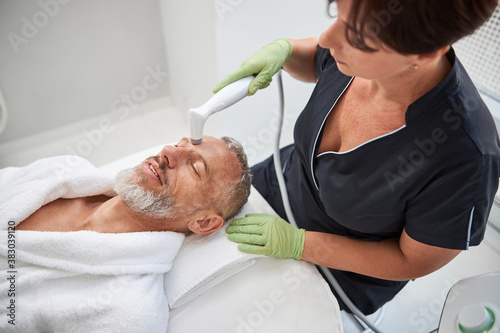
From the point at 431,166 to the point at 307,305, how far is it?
55cm

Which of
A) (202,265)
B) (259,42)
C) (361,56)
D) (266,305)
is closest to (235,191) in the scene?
(202,265)

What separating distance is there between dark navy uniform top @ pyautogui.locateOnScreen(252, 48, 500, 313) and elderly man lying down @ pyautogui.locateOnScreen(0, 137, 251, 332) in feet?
1.07

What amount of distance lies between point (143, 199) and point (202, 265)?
264 millimetres

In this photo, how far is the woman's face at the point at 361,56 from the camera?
677 millimetres

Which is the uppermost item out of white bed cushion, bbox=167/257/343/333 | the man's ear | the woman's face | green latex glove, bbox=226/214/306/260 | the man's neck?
the woman's face

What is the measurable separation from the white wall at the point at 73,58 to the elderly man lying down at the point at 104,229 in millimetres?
825

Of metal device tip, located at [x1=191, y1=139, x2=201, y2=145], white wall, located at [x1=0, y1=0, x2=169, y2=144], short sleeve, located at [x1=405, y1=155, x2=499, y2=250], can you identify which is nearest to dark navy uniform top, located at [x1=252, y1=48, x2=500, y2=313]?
short sleeve, located at [x1=405, y1=155, x2=499, y2=250]

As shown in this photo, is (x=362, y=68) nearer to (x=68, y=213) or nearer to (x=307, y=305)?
(x=307, y=305)

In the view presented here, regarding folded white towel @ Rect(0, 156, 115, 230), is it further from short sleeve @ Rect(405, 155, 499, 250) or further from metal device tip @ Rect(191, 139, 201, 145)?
short sleeve @ Rect(405, 155, 499, 250)

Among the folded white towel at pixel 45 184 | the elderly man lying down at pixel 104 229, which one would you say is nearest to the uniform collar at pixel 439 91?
the elderly man lying down at pixel 104 229

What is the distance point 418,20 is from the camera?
0.59 metres

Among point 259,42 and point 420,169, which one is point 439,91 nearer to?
point 420,169

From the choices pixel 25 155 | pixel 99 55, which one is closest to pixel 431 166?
pixel 99 55

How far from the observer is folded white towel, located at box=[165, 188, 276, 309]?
3.44 ft
